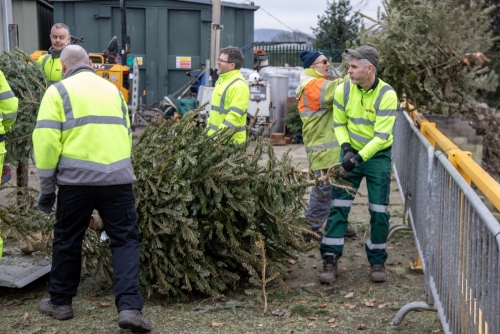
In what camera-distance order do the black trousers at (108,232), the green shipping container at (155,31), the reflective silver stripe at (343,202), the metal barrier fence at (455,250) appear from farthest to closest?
the green shipping container at (155,31) < the reflective silver stripe at (343,202) < the black trousers at (108,232) < the metal barrier fence at (455,250)

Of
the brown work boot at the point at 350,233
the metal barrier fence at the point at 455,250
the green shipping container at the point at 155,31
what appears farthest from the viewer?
the green shipping container at the point at 155,31

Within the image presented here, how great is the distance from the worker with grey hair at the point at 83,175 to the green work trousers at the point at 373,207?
1770mm

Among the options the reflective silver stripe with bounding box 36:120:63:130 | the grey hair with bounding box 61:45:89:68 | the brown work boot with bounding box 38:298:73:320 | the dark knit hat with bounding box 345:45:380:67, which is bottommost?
the brown work boot with bounding box 38:298:73:320

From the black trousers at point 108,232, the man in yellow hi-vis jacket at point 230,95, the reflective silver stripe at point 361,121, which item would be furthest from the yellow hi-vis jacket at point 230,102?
the black trousers at point 108,232

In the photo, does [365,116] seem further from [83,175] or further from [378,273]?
[83,175]

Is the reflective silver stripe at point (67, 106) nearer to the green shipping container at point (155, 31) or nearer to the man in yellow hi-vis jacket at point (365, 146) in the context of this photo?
the man in yellow hi-vis jacket at point (365, 146)

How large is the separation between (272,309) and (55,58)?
3843 millimetres

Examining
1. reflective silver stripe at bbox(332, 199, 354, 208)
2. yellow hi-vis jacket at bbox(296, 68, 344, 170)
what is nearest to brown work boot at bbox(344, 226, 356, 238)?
yellow hi-vis jacket at bbox(296, 68, 344, 170)

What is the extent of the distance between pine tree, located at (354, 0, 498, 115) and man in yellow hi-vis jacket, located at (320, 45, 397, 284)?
1407 millimetres

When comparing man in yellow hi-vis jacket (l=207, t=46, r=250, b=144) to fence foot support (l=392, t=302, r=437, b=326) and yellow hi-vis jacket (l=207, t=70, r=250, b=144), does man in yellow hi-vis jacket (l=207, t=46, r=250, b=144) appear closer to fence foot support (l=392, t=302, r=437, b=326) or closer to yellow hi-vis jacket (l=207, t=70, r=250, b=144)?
yellow hi-vis jacket (l=207, t=70, r=250, b=144)

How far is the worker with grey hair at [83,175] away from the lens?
4348 millimetres

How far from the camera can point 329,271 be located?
5.66 m

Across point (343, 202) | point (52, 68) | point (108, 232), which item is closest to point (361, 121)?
point (343, 202)

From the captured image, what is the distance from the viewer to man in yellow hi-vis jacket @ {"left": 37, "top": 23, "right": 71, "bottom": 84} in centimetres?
726
